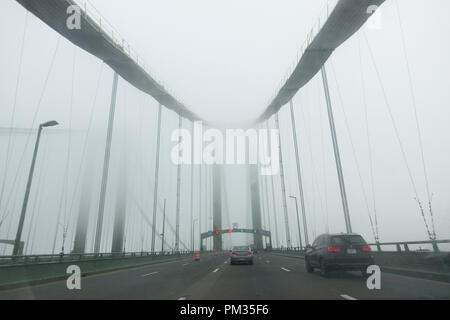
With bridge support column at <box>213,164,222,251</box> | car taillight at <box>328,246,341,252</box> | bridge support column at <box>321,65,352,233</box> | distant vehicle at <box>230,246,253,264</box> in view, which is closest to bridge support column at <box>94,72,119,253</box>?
distant vehicle at <box>230,246,253,264</box>

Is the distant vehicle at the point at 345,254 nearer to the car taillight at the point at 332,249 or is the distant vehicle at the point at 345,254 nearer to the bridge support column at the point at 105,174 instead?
the car taillight at the point at 332,249

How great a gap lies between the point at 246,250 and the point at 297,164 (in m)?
35.1

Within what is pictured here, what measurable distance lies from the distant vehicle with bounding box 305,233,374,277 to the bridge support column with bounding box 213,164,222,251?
82.6 m

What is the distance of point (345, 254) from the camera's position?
33.7ft

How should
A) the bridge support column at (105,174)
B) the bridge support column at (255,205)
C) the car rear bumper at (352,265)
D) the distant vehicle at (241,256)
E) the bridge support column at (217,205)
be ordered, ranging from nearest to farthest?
the car rear bumper at (352,265) < the distant vehicle at (241,256) < the bridge support column at (105,174) < the bridge support column at (255,205) < the bridge support column at (217,205)

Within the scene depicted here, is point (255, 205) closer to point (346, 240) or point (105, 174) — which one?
point (105, 174)

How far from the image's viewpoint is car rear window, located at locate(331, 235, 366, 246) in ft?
34.4

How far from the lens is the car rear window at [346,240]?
10.5m

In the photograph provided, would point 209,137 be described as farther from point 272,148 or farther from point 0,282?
point 0,282

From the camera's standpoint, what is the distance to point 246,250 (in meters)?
20.8

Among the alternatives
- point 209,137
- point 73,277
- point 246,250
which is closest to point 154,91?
point 209,137

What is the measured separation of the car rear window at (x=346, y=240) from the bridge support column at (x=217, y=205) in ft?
272

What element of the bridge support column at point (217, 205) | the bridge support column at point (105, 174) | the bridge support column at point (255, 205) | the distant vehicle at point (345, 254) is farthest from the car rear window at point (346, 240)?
the bridge support column at point (217, 205)

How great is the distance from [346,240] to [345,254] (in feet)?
1.72
